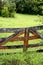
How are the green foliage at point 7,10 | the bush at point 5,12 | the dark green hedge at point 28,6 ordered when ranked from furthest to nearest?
the dark green hedge at point 28,6 → the green foliage at point 7,10 → the bush at point 5,12

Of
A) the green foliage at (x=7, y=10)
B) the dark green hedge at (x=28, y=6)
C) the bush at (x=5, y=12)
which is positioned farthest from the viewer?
the dark green hedge at (x=28, y=6)

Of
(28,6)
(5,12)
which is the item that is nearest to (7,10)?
(5,12)

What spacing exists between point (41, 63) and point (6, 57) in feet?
4.52

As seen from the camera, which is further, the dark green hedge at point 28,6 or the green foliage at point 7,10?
the dark green hedge at point 28,6

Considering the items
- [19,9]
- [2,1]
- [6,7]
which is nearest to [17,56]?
[6,7]

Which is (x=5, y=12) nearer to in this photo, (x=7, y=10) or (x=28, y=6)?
(x=7, y=10)

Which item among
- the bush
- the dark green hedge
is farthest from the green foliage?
the dark green hedge

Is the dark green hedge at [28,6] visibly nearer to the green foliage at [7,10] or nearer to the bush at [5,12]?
the green foliage at [7,10]

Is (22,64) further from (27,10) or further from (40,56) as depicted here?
(27,10)

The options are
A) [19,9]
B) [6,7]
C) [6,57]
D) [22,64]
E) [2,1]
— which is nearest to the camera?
[22,64]

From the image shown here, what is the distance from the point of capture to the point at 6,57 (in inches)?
351

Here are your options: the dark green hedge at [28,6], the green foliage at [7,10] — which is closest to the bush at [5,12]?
the green foliage at [7,10]

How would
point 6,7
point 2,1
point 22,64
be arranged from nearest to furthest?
point 22,64
point 6,7
point 2,1

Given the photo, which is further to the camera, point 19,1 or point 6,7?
point 19,1
